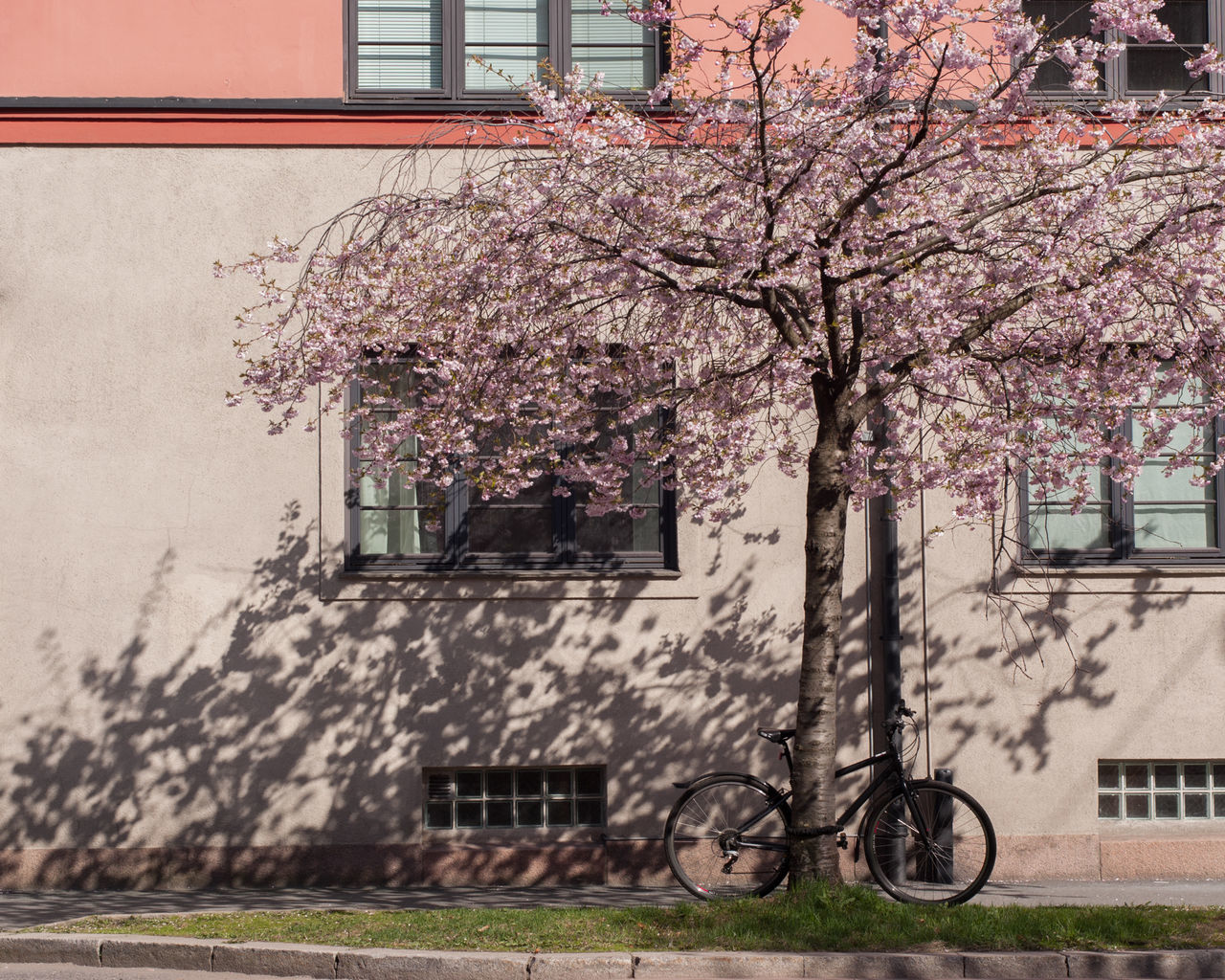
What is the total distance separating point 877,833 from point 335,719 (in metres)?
4.05

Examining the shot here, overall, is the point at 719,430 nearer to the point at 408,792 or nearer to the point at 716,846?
the point at 716,846

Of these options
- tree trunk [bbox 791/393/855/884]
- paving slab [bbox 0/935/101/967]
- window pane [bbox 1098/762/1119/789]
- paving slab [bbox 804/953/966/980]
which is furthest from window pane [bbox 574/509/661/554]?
paving slab [bbox 0/935/101/967]

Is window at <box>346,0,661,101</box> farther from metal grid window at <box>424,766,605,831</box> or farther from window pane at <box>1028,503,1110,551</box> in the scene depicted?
metal grid window at <box>424,766,605,831</box>

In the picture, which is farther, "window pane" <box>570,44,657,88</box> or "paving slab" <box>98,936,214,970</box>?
"window pane" <box>570,44,657,88</box>

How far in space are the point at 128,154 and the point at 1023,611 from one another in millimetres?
7658

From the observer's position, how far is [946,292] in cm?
753

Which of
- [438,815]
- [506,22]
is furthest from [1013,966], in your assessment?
[506,22]

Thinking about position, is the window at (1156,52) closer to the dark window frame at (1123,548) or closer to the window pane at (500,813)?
the dark window frame at (1123,548)

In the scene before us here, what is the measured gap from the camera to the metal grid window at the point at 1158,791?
9.91 meters

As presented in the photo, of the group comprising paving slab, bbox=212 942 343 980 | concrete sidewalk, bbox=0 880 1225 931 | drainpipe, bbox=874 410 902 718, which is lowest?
concrete sidewalk, bbox=0 880 1225 931

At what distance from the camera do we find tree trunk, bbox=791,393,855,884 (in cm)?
773

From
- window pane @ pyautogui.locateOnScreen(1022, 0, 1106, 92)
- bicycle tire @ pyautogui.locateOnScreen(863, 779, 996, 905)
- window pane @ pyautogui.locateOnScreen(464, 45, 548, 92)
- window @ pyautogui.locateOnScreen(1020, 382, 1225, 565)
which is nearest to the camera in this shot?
bicycle tire @ pyautogui.locateOnScreen(863, 779, 996, 905)

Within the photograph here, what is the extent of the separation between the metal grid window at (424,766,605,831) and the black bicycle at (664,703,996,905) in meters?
1.19

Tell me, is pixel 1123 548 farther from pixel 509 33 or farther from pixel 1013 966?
pixel 509 33
